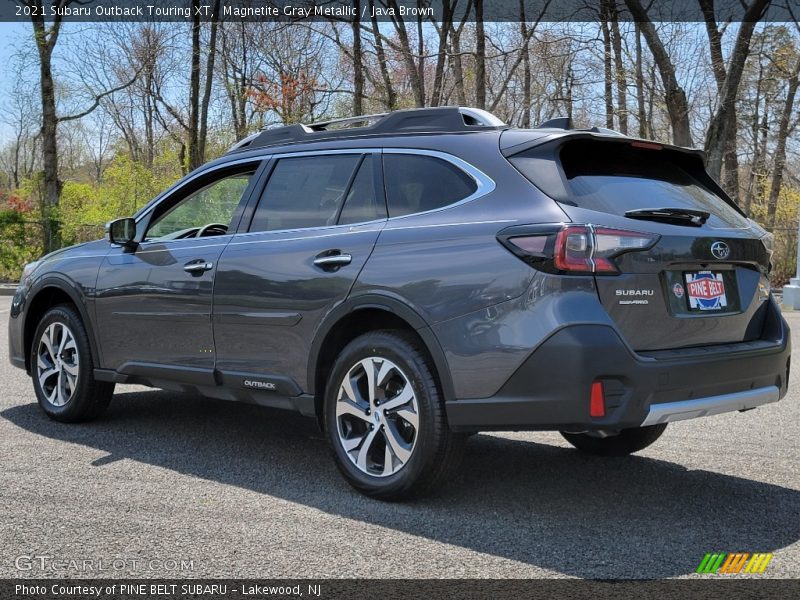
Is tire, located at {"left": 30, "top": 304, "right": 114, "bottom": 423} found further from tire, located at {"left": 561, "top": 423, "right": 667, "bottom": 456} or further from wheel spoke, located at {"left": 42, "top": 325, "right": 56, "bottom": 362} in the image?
tire, located at {"left": 561, "top": 423, "right": 667, "bottom": 456}

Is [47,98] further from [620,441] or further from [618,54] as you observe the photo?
[620,441]

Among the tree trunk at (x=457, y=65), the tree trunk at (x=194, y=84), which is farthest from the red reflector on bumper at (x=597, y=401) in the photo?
the tree trunk at (x=194, y=84)

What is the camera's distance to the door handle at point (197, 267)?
555 cm

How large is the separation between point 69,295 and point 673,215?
4.22 metres

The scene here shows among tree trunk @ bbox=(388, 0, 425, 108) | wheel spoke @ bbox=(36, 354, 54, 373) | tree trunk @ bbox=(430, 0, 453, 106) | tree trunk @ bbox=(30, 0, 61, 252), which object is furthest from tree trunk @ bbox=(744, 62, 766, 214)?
wheel spoke @ bbox=(36, 354, 54, 373)

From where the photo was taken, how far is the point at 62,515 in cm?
434

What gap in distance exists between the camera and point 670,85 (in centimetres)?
2186

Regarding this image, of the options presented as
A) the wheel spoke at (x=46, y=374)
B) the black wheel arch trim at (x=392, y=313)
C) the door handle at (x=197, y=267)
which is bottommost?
the wheel spoke at (x=46, y=374)

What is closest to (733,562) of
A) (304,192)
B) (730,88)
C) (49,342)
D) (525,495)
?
(525,495)

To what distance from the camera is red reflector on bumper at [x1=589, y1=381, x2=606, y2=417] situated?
158 inches

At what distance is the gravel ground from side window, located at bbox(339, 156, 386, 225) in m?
1.44

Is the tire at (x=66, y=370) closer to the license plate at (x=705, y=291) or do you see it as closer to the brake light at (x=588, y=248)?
the brake light at (x=588, y=248)

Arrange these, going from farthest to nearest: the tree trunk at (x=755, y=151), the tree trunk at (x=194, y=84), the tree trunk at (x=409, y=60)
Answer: the tree trunk at (x=755, y=151) → the tree trunk at (x=194, y=84) → the tree trunk at (x=409, y=60)

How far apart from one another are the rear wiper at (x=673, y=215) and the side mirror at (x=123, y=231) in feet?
11.2
